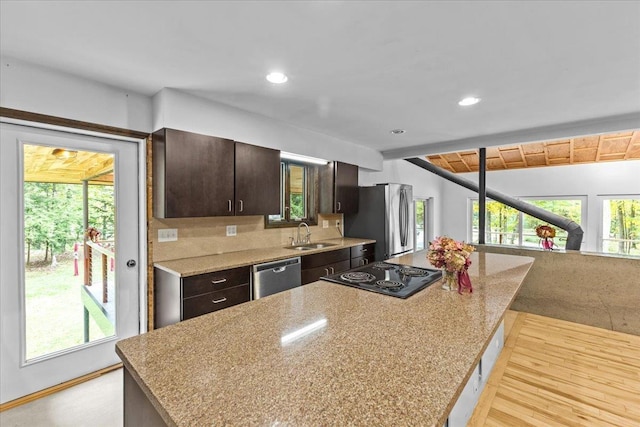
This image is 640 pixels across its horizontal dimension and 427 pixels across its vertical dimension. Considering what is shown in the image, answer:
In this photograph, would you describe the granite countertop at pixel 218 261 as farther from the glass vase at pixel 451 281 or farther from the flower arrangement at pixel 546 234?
the flower arrangement at pixel 546 234

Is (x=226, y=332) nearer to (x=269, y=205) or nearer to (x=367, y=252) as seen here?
(x=269, y=205)

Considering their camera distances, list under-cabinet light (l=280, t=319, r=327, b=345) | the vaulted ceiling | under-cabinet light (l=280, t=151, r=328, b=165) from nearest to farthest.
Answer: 1. under-cabinet light (l=280, t=319, r=327, b=345)
2. the vaulted ceiling
3. under-cabinet light (l=280, t=151, r=328, b=165)

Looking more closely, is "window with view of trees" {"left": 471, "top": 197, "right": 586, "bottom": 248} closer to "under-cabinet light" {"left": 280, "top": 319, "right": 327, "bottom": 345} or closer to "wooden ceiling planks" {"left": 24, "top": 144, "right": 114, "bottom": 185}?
"under-cabinet light" {"left": 280, "top": 319, "right": 327, "bottom": 345}

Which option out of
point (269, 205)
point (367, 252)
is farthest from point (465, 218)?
point (269, 205)

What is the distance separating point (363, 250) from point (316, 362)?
322cm

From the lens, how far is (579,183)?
629cm

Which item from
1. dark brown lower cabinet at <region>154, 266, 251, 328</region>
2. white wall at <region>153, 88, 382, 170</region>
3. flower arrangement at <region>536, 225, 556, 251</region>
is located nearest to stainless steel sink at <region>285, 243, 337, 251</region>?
dark brown lower cabinet at <region>154, 266, 251, 328</region>

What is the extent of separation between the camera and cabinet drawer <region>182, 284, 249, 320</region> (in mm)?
2227

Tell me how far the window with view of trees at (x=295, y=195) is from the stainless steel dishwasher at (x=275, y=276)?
77cm

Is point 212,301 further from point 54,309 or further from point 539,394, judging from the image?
point 539,394

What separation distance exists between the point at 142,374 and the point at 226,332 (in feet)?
1.10

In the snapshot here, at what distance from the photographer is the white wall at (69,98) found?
1.96m

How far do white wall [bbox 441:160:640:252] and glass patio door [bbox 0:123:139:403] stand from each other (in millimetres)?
7789

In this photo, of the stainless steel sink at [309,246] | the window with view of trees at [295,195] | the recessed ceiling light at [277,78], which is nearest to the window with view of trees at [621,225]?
the stainless steel sink at [309,246]
